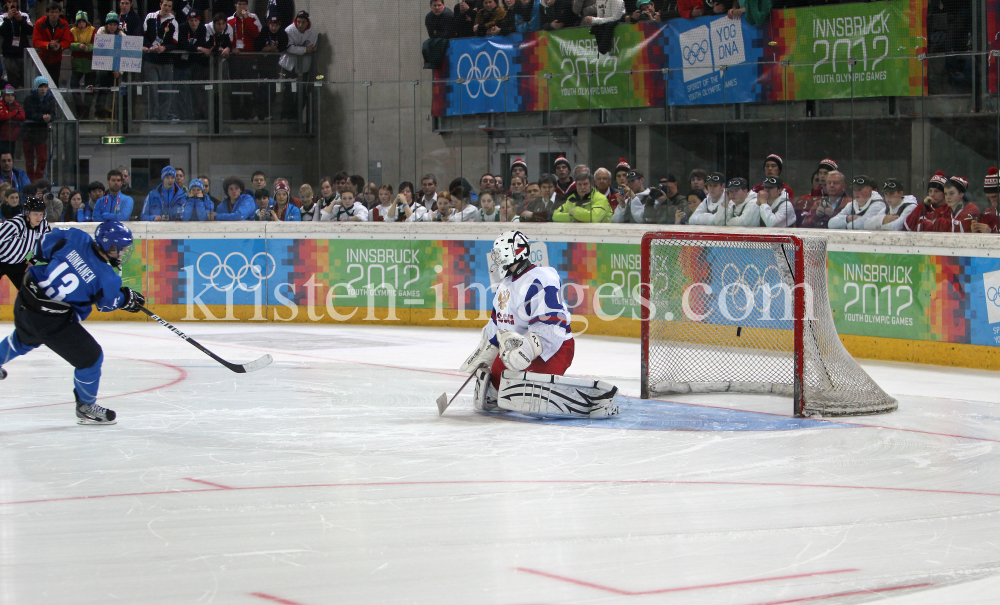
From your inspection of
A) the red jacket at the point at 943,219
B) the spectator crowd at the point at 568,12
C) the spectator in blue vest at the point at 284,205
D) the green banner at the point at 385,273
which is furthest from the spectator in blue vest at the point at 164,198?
the red jacket at the point at 943,219

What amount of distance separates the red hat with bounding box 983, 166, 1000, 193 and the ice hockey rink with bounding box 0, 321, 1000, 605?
1.53 meters

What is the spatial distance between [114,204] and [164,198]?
593 millimetres

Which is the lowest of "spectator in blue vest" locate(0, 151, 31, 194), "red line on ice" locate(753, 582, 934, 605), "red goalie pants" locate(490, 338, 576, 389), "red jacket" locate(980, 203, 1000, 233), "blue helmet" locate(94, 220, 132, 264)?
"red line on ice" locate(753, 582, 934, 605)

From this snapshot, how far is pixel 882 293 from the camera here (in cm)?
995

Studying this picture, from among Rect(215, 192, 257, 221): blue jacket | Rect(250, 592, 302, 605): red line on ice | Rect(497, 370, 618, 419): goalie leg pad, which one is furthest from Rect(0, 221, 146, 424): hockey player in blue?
Rect(215, 192, 257, 221): blue jacket

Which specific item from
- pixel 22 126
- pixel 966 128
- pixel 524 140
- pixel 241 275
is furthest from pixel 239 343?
pixel 966 128

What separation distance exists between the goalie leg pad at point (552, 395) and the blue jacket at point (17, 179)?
828cm

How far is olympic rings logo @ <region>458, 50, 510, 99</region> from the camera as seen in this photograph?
12.5 m

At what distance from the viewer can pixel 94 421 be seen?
284 inches

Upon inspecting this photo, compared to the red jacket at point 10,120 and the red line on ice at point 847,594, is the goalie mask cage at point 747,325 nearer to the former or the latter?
the red line on ice at point 847,594

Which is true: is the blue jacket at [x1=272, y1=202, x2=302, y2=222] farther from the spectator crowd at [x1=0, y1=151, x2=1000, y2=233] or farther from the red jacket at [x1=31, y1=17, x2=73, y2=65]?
the red jacket at [x1=31, y1=17, x2=73, y2=65]

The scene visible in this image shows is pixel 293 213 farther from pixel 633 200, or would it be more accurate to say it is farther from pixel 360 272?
pixel 633 200

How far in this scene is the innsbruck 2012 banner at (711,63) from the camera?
10.4 meters

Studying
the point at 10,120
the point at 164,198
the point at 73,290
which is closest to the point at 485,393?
the point at 73,290
